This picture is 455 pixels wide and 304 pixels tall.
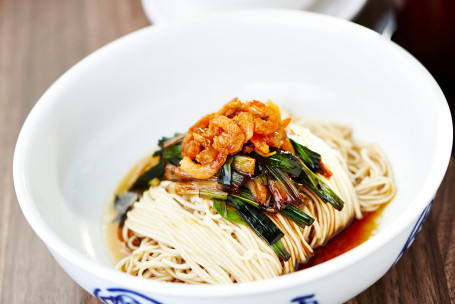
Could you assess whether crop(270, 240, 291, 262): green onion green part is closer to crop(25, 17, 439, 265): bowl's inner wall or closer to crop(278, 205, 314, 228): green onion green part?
crop(278, 205, 314, 228): green onion green part

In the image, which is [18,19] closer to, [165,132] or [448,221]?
[165,132]

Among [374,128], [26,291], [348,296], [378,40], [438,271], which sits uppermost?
[378,40]

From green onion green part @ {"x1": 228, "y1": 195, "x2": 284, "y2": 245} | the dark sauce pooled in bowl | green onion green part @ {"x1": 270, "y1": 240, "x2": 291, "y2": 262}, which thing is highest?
green onion green part @ {"x1": 228, "y1": 195, "x2": 284, "y2": 245}

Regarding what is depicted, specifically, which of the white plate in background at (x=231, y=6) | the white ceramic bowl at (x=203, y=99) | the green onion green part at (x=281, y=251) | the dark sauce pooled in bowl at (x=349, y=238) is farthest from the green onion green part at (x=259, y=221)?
the white plate in background at (x=231, y=6)

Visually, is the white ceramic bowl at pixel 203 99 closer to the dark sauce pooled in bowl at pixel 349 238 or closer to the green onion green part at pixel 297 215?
the dark sauce pooled in bowl at pixel 349 238

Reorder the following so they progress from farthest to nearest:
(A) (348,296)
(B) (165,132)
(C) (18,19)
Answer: (C) (18,19), (B) (165,132), (A) (348,296)

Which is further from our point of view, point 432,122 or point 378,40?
point 378,40

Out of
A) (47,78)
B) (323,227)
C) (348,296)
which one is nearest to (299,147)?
(323,227)

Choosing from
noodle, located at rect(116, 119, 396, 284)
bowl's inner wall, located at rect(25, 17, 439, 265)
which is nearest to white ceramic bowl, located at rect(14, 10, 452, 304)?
bowl's inner wall, located at rect(25, 17, 439, 265)

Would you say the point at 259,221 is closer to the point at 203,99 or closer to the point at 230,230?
the point at 230,230
